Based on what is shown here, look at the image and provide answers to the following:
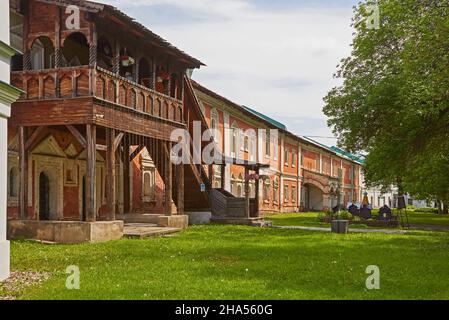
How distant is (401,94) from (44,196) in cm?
1396

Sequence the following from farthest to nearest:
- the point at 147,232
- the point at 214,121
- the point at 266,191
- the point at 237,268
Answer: the point at 266,191 → the point at 214,121 → the point at 147,232 → the point at 237,268

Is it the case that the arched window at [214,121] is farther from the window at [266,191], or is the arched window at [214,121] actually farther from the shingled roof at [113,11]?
the shingled roof at [113,11]

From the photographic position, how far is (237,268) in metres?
9.45

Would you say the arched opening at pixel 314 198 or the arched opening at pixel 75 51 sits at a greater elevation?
the arched opening at pixel 75 51

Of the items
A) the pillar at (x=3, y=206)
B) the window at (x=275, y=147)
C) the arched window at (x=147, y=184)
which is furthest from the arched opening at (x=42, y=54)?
the window at (x=275, y=147)

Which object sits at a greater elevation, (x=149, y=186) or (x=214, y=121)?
(x=214, y=121)

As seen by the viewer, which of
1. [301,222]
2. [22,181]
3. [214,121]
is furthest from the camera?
[214,121]

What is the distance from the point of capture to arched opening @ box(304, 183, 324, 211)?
4997 cm

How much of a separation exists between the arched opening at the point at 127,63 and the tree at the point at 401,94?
A: 8.24 meters

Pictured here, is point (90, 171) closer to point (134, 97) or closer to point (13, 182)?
point (134, 97)

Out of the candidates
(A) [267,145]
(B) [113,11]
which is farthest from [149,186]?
(A) [267,145]

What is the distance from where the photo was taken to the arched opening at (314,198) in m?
50.0
